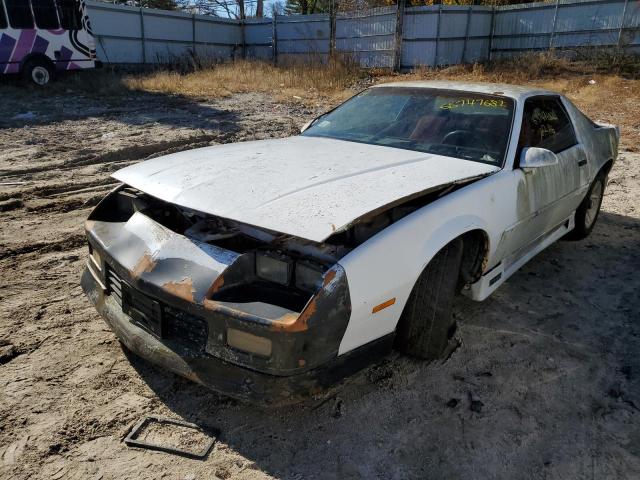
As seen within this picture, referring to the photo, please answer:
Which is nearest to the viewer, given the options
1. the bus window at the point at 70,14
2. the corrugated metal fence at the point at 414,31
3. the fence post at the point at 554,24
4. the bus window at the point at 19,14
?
the bus window at the point at 19,14

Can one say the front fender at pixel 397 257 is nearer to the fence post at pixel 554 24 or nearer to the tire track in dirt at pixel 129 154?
the tire track in dirt at pixel 129 154

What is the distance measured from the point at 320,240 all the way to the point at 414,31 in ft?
61.5

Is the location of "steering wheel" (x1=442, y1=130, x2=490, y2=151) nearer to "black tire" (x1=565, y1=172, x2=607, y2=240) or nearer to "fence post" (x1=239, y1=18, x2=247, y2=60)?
"black tire" (x1=565, y1=172, x2=607, y2=240)

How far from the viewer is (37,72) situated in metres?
13.8

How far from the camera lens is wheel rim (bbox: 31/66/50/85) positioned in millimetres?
13742

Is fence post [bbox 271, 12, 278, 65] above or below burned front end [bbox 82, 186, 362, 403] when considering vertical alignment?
above

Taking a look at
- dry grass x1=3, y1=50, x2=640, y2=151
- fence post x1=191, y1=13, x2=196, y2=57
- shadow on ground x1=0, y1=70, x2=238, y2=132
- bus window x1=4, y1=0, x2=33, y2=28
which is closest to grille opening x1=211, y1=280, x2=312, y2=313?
shadow on ground x1=0, y1=70, x2=238, y2=132

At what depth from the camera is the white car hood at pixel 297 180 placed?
2061 mm

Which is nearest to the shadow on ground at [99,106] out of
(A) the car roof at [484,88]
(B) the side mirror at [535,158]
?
(A) the car roof at [484,88]

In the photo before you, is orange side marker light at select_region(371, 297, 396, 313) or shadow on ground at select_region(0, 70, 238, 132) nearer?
orange side marker light at select_region(371, 297, 396, 313)

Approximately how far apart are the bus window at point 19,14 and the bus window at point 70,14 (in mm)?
894

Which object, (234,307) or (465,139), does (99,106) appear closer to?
(465,139)

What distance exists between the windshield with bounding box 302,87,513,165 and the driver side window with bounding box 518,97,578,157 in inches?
7.2

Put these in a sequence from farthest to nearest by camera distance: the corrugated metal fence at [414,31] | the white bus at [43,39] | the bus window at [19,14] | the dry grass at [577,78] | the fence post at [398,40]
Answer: the fence post at [398,40]
the corrugated metal fence at [414,31]
the white bus at [43,39]
the bus window at [19,14]
the dry grass at [577,78]
